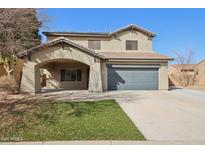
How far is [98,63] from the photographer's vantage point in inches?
680

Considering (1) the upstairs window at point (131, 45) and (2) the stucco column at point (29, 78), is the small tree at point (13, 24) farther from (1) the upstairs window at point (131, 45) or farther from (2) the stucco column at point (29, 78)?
(1) the upstairs window at point (131, 45)

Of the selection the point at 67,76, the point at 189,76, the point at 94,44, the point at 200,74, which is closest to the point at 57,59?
the point at 67,76

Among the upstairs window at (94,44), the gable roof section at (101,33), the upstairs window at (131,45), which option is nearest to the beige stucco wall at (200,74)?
the gable roof section at (101,33)

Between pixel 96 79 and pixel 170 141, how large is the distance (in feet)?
39.7

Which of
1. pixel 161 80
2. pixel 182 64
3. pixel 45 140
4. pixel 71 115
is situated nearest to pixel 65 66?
pixel 161 80

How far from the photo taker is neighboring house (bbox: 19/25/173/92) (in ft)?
54.1

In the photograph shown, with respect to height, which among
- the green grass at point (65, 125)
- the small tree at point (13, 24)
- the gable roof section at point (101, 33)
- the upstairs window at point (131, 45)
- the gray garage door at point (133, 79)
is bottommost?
the green grass at point (65, 125)

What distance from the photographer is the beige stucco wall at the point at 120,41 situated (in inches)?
916

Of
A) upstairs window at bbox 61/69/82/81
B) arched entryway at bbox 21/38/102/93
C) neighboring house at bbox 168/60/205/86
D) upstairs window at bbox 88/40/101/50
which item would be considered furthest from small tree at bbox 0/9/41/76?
Answer: neighboring house at bbox 168/60/205/86

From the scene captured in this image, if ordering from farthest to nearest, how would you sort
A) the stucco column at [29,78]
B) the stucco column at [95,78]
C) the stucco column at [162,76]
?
the stucco column at [162,76], the stucco column at [95,78], the stucco column at [29,78]

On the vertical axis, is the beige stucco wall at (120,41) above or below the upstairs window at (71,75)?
above

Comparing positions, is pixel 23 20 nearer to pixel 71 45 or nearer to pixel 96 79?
pixel 71 45

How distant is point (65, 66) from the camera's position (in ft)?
73.9

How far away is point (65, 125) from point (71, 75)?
635 inches
